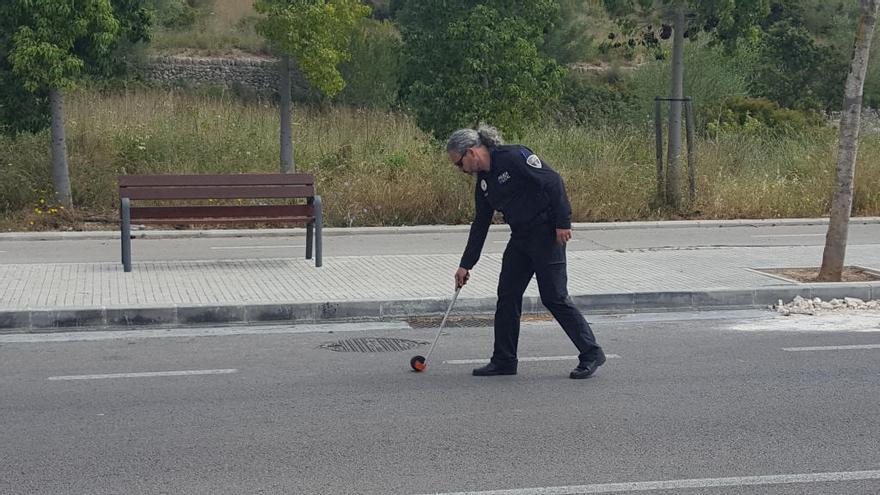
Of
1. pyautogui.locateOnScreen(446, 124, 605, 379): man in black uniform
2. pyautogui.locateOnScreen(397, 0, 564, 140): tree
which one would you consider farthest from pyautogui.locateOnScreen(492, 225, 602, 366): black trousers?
pyautogui.locateOnScreen(397, 0, 564, 140): tree

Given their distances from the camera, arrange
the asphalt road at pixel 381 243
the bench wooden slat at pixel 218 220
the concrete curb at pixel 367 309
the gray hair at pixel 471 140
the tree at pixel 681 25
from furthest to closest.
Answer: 1. the tree at pixel 681 25
2. the asphalt road at pixel 381 243
3. the bench wooden slat at pixel 218 220
4. the concrete curb at pixel 367 309
5. the gray hair at pixel 471 140

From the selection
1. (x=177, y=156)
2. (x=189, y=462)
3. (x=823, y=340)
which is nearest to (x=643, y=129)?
(x=177, y=156)

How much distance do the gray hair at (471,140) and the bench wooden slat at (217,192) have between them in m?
5.70

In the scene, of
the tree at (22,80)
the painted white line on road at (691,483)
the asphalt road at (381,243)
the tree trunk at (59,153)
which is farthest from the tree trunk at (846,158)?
the tree trunk at (59,153)

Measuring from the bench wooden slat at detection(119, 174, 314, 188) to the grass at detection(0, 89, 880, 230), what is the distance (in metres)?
4.51

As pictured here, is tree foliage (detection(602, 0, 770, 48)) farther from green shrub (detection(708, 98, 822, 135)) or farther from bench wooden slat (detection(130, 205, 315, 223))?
green shrub (detection(708, 98, 822, 135))

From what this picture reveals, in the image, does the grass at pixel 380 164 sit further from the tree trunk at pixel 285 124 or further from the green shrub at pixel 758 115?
the green shrub at pixel 758 115

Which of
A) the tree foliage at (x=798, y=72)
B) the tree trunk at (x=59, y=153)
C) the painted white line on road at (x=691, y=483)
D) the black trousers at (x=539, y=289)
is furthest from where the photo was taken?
the tree foliage at (x=798, y=72)

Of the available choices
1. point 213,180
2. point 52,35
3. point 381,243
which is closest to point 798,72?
point 381,243

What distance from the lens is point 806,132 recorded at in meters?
25.9

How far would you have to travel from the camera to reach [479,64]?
19.0 meters

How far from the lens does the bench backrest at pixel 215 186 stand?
1265 centimetres

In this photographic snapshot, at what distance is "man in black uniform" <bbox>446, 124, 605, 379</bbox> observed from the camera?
24.8 ft

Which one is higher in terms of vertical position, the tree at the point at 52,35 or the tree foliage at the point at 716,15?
the tree foliage at the point at 716,15
